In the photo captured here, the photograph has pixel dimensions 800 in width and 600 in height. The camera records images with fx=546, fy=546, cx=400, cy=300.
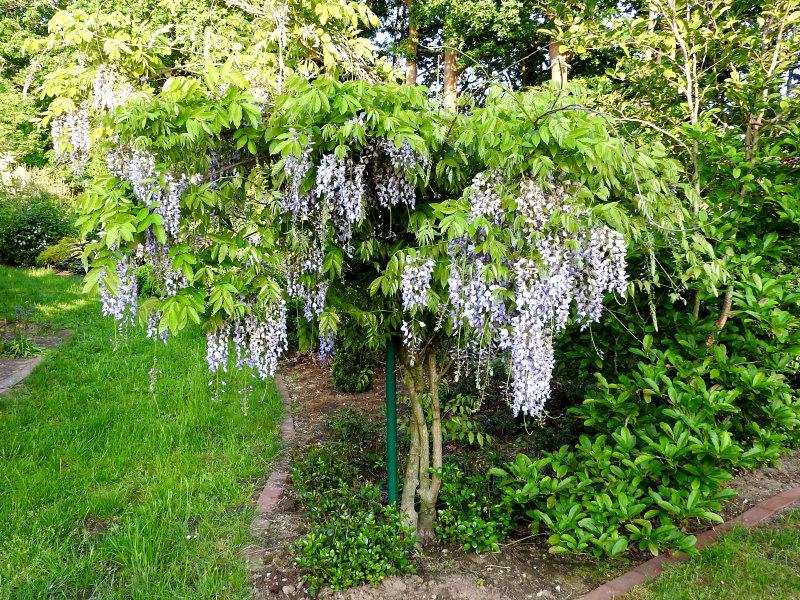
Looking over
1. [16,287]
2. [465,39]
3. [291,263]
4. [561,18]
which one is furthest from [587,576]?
[465,39]

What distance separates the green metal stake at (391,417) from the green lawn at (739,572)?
49.5 inches

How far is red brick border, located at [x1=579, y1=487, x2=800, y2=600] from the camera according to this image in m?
2.56

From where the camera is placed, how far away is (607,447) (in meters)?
2.80

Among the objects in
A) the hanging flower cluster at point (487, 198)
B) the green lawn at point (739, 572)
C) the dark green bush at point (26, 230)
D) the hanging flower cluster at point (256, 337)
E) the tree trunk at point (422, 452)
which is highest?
the dark green bush at point (26, 230)

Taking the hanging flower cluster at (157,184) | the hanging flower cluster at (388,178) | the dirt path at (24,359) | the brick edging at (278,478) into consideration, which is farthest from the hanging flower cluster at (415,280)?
the dirt path at (24,359)

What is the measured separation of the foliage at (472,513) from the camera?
2.85 metres

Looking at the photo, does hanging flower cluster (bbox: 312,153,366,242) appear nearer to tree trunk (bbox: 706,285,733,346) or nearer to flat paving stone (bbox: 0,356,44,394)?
tree trunk (bbox: 706,285,733,346)

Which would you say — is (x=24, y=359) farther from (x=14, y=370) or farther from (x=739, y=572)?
(x=739, y=572)

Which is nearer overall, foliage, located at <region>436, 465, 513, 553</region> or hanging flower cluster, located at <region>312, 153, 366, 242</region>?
hanging flower cluster, located at <region>312, 153, 366, 242</region>

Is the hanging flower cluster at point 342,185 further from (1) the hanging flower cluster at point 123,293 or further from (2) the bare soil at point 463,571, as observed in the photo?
(2) the bare soil at point 463,571

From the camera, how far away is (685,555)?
279cm

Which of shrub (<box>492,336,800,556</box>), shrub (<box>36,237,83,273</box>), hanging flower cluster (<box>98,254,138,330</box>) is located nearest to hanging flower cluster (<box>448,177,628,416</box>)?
shrub (<box>492,336,800,556</box>)

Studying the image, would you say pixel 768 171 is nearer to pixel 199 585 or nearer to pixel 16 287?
pixel 199 585

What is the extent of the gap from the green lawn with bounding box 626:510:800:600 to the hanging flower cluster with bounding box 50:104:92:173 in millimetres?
3648
